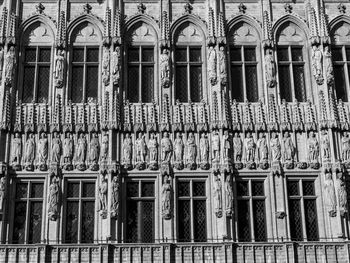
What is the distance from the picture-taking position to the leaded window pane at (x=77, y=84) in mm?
28219

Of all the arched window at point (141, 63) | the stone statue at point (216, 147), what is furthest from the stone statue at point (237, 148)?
the arched window at point (141, 63)

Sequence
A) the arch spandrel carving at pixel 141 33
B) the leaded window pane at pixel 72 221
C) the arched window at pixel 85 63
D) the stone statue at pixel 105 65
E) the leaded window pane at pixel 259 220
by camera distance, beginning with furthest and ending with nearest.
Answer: the arch spandrel carving at pixel 141 33
the arched window at pixel 85 63
the stone statue at pixel 105 65
the leaded window pane at pixel 259 220
the leaded window pane at pixel 72 221

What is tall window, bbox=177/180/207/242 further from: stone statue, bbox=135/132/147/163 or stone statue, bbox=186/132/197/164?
stone statue, bbox=135/132/147/163

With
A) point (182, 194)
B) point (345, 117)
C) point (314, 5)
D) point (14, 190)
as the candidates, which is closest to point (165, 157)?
point (182, 194)

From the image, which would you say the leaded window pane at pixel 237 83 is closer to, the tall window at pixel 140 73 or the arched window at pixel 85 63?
the tall window at pixel 140 73

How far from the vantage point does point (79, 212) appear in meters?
26.2

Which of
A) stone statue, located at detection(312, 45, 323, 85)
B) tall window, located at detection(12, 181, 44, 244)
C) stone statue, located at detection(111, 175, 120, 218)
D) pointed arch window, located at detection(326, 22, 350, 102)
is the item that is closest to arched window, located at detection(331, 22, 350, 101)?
pointed arch window, located at detection(326, 22, 350, 102)

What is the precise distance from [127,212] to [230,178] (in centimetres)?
446

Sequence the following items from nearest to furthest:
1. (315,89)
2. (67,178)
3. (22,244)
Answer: (22,244) → (67,178) → (315,89)

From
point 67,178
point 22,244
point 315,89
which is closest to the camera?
point 22,244

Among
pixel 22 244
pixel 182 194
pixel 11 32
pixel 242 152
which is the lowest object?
pixel 22 244

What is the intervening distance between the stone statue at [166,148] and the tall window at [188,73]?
7.13ft

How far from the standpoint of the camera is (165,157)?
26.9 meters

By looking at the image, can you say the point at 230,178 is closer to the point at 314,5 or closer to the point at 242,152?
the point at 242,152
